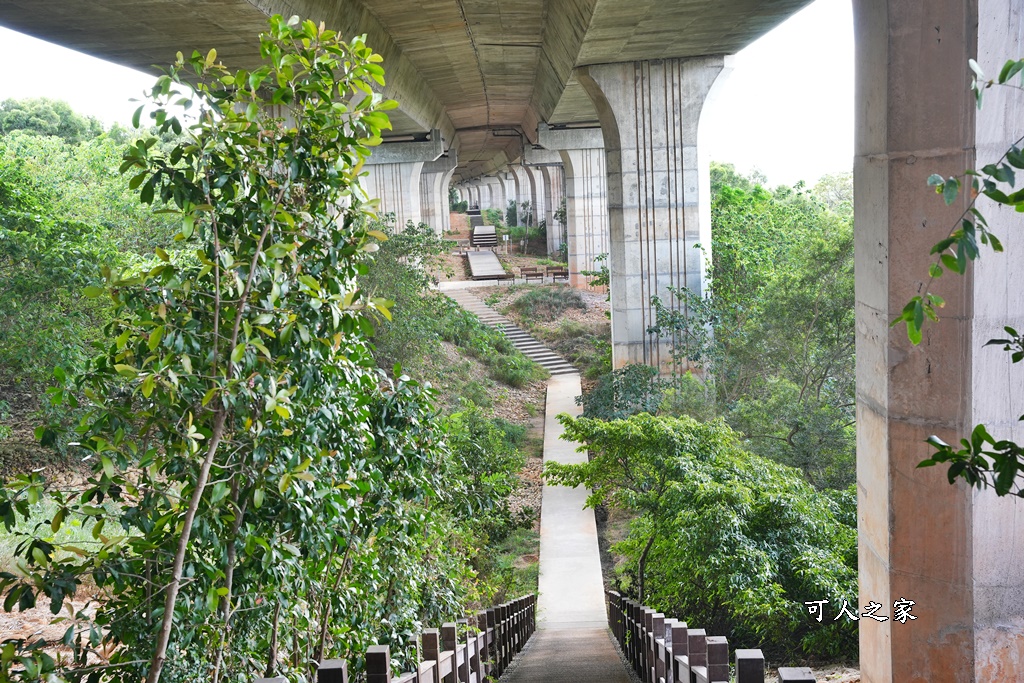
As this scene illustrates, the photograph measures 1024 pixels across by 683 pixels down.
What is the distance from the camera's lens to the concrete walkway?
889 centimetres

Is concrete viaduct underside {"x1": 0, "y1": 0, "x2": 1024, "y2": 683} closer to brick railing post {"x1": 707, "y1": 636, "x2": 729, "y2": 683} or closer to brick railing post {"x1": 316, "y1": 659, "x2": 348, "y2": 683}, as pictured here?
brick railing post {"x1": 707, "y1": 636, "x2": 729, "y2": 683}

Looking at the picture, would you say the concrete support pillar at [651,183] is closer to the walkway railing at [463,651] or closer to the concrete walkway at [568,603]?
the concrete walkway at [568,603]

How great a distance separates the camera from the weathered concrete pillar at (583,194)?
102ft

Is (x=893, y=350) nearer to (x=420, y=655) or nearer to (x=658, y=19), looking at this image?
(x=420, y=655)

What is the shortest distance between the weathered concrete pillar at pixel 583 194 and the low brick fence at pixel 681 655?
2345cm

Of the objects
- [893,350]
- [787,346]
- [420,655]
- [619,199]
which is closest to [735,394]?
[787,346]

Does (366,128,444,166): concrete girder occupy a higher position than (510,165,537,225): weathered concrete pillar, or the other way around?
(510,165,537,225): weathered concrete pillar

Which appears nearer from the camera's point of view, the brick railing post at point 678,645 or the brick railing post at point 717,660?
the brick railing post at point 717,660

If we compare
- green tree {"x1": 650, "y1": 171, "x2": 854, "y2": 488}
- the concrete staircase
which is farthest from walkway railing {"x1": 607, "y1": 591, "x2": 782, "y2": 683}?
the concrete staircase

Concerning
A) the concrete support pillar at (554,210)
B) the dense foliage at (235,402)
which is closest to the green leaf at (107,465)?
the dense foliage at (235,402)

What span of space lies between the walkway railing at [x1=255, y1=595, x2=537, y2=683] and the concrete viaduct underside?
8.82 feet

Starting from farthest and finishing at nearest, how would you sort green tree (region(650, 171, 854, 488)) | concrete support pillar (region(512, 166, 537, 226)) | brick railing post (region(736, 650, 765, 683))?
concrete support pillar (region(512, 166, 537, 226))
green tree (region(650, 171, 854, 488))
brick railing post (region(736, 650, 765, 683))

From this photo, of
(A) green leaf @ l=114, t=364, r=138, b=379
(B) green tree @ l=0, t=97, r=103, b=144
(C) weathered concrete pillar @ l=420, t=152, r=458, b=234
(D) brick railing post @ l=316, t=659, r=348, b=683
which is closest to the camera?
(D) brick railing post @ l=316, t=659, r=348, b=683

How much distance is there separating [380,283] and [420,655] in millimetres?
15594
